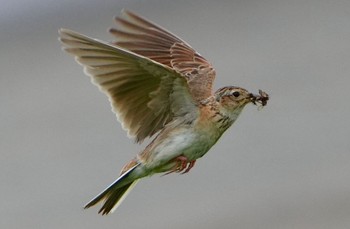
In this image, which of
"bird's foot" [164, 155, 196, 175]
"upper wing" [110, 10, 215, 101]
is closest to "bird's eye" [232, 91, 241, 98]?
"bird's foot" [164, 155, 196, 175]

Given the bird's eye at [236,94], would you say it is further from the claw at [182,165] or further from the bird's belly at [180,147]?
the claw at [182,165]

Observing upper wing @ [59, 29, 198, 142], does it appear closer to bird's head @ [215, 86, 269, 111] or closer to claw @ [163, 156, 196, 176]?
bird's head @ [215, 86, 269, 111]

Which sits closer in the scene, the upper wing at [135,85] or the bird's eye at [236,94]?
the upper wing at [135,85]

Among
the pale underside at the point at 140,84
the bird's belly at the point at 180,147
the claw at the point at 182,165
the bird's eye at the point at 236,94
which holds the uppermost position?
the pale underside at the point at 140,84

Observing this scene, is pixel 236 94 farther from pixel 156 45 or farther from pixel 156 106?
pixel 156 45

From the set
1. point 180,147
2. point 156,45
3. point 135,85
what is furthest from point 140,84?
point 156,45

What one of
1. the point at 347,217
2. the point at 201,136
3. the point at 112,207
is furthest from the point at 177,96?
the point at 347,217

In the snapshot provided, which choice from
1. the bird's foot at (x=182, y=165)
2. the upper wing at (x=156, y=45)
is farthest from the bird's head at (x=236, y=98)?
the upper wing at (x=156, y=45)
